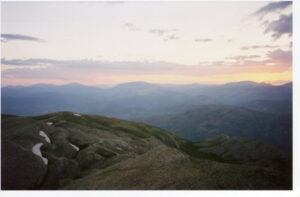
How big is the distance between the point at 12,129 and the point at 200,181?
46.2 meters

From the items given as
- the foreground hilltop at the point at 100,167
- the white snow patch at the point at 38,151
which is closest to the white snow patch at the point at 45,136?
the foreground hilltop at the point at 100,167

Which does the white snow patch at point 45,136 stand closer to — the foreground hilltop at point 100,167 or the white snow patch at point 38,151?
the foreground hilltop at point 100,167

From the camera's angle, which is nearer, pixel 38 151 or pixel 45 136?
pixel 38 151

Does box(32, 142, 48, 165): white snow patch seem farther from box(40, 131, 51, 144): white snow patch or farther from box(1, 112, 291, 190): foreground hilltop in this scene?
box(40, 131, 51, 144): white snow patch

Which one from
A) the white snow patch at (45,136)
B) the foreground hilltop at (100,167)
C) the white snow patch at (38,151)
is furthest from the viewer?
the white snow patch at (45,136)

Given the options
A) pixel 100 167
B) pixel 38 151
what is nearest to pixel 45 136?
pixel 38 151

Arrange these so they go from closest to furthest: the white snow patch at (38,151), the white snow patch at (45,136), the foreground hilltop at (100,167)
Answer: the foreground hilltop at (100,167) < the white snow patch at (38,151) < the white snow patch at (45,136)

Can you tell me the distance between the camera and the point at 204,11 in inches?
1761

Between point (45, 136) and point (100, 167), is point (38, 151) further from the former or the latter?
point (100, 167)

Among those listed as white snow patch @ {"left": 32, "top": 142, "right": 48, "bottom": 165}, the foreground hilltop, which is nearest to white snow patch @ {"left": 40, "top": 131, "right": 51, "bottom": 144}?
the foreground hilltop

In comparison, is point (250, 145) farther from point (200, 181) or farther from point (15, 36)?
point (15, 36)
